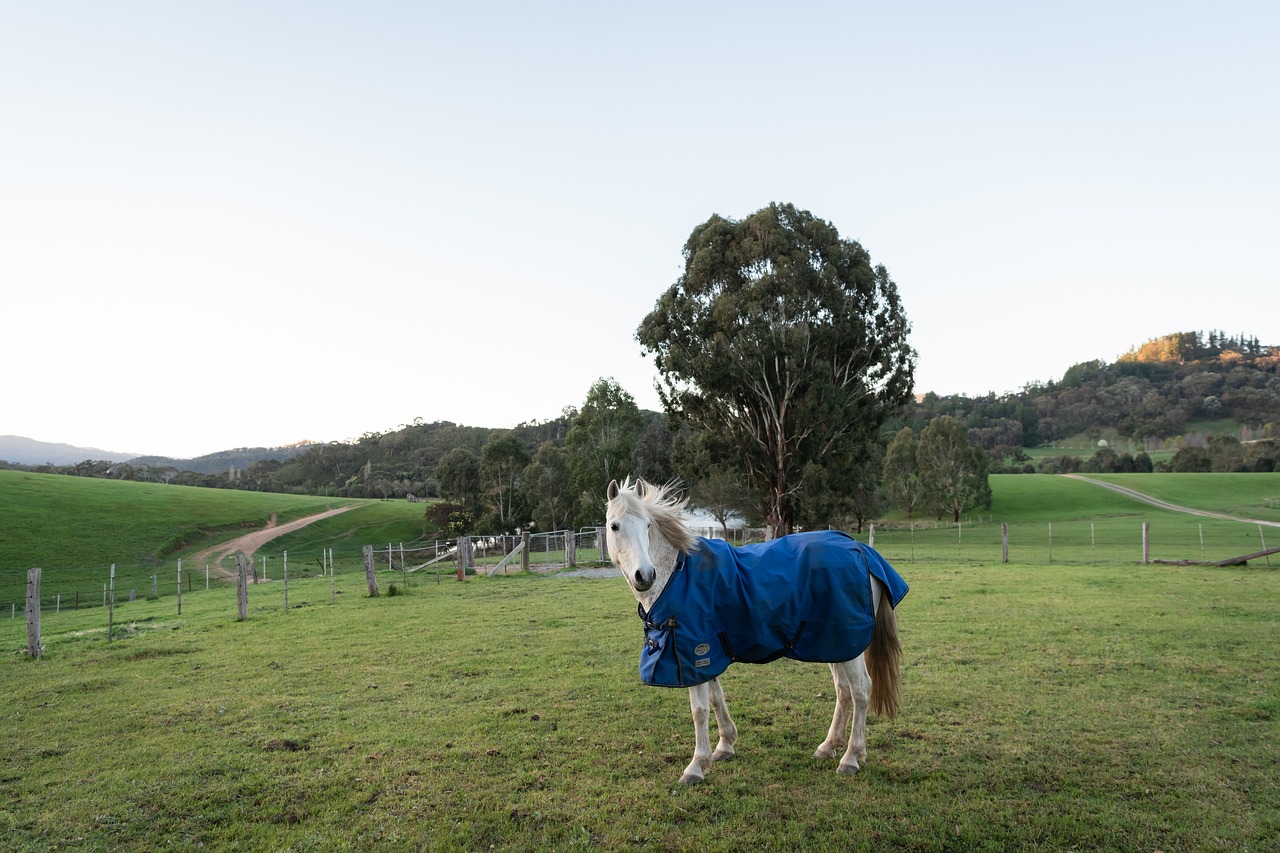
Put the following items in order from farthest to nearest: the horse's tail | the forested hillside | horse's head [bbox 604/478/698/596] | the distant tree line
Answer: the forested hillside, the distant tree line, the horse's tail, horse's head [bbox 604/478/698/596]

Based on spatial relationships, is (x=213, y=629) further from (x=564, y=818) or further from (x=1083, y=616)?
(x=1083, y=616)

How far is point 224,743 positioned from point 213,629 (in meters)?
8.08

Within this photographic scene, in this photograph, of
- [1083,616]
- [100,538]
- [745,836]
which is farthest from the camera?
[100,538]

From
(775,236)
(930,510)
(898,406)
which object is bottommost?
(930,510)

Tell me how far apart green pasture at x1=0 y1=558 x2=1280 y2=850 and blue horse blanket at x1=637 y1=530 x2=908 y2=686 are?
2.69ft

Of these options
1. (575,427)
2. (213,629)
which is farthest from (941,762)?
(575,427)

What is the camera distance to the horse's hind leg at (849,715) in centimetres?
488

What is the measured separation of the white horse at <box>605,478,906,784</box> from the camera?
4.69 m

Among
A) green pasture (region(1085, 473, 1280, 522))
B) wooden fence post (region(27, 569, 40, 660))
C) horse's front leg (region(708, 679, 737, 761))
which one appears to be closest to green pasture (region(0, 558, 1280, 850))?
horse's front leg (region(708, 679, 737, 761))

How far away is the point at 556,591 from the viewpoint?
55.9 ft

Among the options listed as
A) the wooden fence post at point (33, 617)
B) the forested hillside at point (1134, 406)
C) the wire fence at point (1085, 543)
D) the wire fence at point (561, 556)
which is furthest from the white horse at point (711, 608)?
the forested hillside at point (1134, 406)

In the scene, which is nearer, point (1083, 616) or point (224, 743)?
point (224, 743)

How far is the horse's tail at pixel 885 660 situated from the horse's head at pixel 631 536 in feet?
6.08

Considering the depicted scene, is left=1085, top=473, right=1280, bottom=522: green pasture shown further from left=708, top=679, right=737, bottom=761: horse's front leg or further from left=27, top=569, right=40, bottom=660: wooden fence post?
left=27, top=569, right=40, bottom=660: wooden fence post
